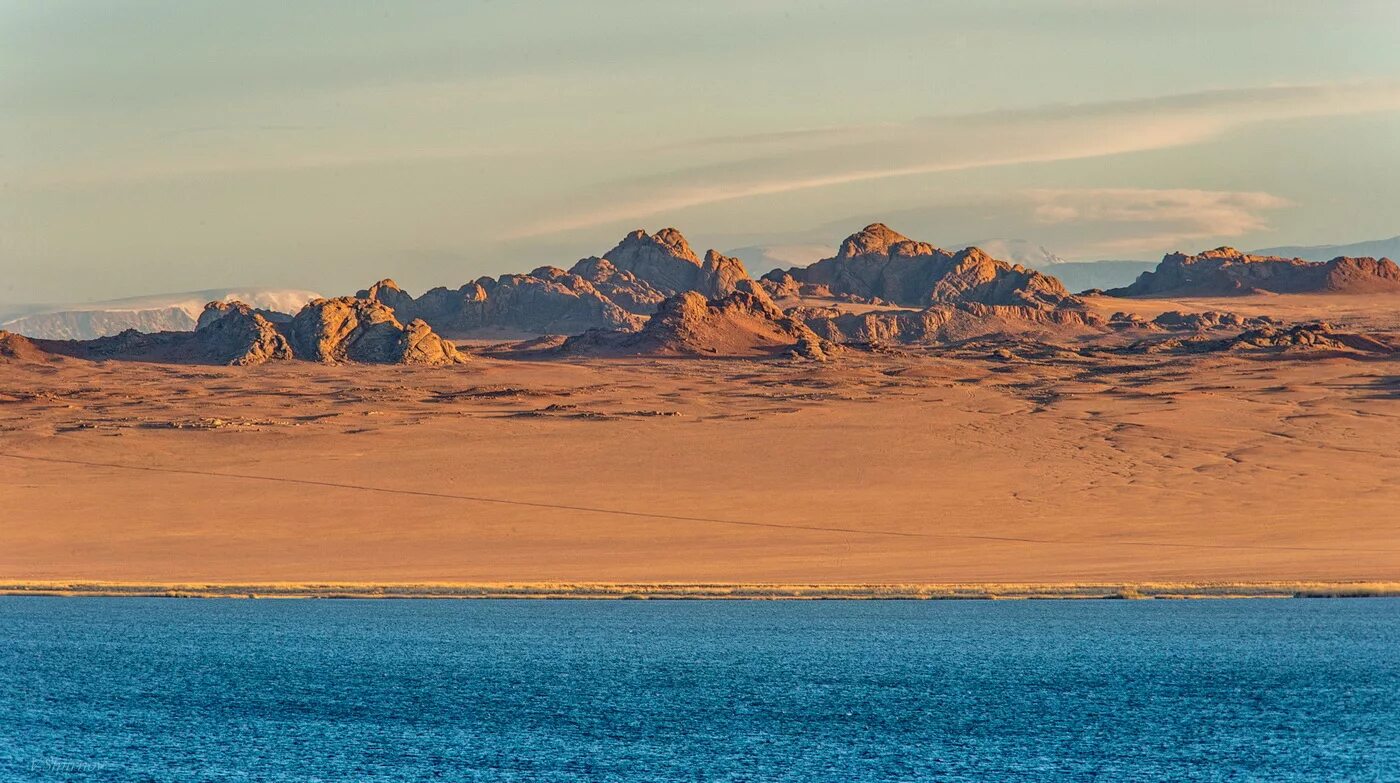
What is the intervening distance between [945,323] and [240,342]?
8607 cm

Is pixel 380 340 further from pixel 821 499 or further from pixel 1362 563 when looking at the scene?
pixel 1362 563

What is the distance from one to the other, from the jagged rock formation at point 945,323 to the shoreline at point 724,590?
448ft

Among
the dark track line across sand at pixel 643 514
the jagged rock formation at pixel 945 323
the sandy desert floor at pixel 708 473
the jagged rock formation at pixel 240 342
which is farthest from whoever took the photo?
the jagged rock formation at pixel 945 323

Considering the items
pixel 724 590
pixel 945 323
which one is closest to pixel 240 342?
pixel 945 323

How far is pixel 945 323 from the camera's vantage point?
190000mm

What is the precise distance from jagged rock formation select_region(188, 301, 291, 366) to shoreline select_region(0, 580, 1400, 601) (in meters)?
89.5

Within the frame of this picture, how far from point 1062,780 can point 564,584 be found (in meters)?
24.4

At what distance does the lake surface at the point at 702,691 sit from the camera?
22.8 metres

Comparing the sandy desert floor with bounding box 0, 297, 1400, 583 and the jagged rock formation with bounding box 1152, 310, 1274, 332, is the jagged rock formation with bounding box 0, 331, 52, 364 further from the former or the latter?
the jagged rock formation with bounding box 1152, 310, 1274, 332

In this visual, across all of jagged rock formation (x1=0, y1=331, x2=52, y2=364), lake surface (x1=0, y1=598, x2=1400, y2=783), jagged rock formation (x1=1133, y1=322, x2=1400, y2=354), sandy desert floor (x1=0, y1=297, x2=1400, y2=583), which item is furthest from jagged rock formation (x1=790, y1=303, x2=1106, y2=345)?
lake surface (x1=0, y1=598, x2=1400, y2=783)

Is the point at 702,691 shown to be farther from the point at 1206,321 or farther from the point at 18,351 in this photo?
the point at 1206,321

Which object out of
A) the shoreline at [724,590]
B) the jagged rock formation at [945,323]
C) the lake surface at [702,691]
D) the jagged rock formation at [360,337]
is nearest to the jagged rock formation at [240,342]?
the jagged rock formation at [360,337]

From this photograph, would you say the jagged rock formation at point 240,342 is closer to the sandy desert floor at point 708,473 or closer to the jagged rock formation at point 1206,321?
the sandy desert floor at point 708,473

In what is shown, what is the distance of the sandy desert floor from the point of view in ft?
171
